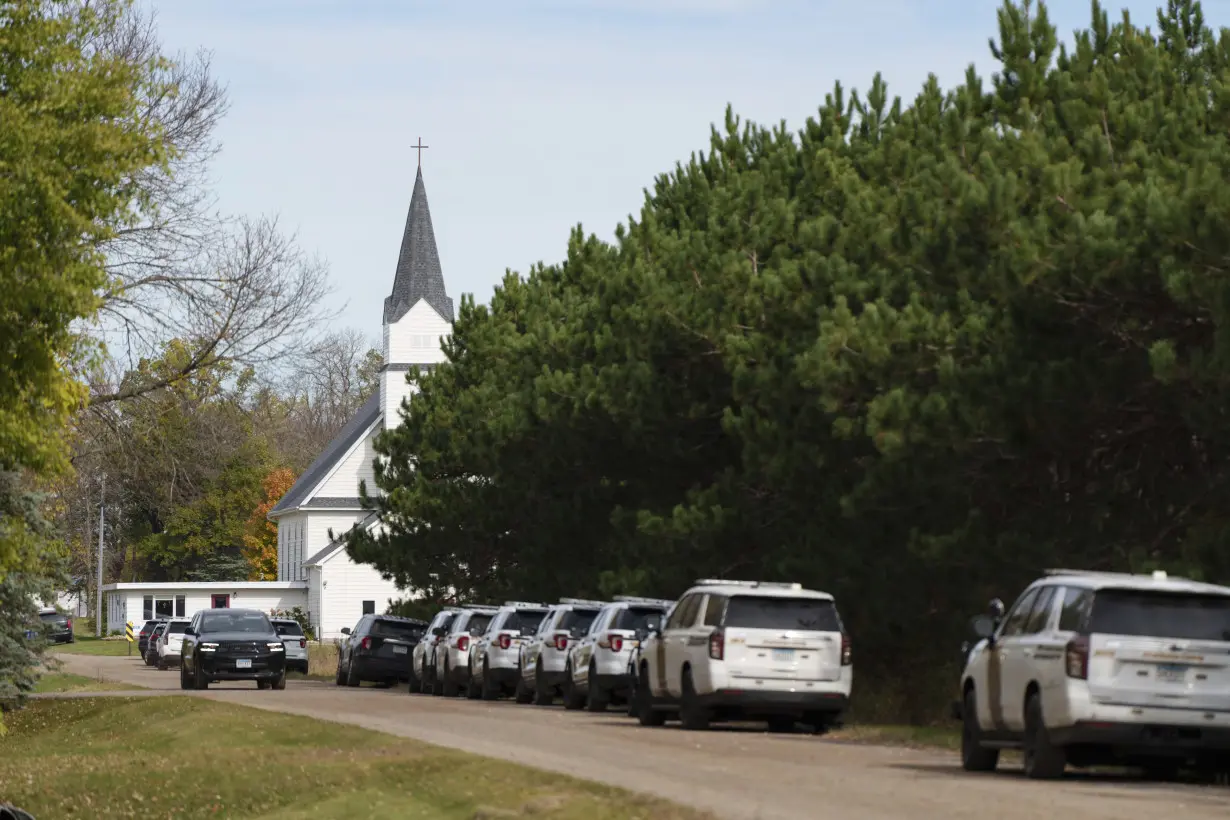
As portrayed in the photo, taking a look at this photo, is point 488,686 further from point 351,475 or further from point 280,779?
point 351,475

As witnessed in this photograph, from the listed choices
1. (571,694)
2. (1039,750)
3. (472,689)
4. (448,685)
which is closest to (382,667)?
(448,685)

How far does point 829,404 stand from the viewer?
3030cm

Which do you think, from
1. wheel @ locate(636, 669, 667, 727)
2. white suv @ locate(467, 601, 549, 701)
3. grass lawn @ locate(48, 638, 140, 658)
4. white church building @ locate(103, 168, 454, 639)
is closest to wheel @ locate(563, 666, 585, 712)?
white suv @ locate(467, 601, 549, 701)

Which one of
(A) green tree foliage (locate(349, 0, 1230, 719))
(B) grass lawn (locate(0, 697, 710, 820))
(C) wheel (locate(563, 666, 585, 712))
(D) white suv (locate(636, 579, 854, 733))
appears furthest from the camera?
(C) wheel (locate(563, 666, 585, 712))

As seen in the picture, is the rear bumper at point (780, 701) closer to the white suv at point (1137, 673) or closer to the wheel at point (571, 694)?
the white suv at point (1137, 673)

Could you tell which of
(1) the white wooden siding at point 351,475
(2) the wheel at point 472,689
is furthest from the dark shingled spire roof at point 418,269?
(2) the wheel at point 472,689

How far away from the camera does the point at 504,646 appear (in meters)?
41.1

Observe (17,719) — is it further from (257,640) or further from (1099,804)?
Answer: (1099,804)

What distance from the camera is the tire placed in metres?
20.5

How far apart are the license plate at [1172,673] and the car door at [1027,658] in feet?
2.94

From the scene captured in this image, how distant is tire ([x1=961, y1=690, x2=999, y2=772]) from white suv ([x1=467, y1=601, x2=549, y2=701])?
2011 centimetres

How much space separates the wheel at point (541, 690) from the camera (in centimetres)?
3828

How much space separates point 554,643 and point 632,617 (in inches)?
165

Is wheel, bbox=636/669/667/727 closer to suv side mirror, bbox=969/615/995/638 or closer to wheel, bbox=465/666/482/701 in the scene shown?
suv side mirror, bbox=969/615/995/638
